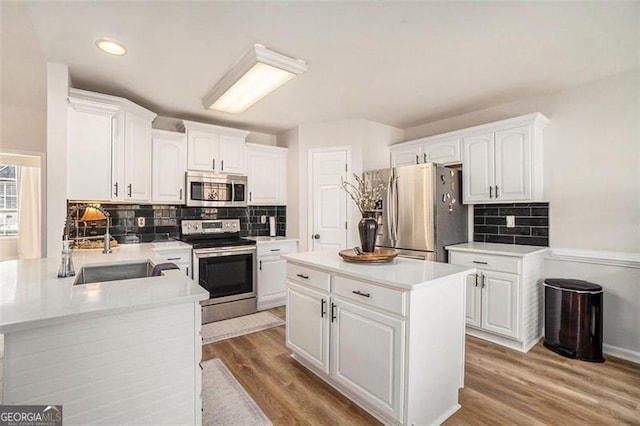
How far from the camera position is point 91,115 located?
272 cm

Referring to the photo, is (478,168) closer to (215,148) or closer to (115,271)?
(215,148)

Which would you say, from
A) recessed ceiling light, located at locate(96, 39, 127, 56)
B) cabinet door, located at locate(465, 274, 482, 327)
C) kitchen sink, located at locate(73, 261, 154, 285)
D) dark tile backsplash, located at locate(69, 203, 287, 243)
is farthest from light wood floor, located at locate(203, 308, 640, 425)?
recessed ceiling light, located at locate(96, 39, 127, 56)

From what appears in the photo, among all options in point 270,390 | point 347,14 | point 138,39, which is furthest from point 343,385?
point 138,39

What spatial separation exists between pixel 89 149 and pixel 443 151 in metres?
3.69

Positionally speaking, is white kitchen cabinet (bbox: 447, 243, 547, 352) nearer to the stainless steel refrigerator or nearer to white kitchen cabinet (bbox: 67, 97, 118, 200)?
the stainless steel refrigerator

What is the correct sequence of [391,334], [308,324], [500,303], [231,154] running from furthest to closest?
[231,154] → [500,303] → [308,324] → [391,334]

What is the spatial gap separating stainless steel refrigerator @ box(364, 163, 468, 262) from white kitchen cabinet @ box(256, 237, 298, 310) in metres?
1.35

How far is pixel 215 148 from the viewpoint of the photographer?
387cm

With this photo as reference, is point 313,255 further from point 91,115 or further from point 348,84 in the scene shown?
point 91,115

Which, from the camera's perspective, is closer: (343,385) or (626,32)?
(343,385)

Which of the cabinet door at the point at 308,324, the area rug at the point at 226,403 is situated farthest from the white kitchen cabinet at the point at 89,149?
the cabinet door at the point at 308,324

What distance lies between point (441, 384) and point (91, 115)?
3.52 meters

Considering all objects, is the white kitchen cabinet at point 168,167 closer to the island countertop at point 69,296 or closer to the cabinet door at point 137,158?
the cabinet door at point 137,158

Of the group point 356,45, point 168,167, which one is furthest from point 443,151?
point 168,167
